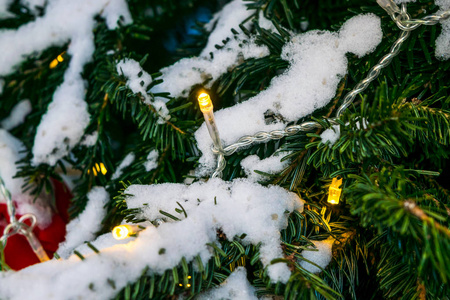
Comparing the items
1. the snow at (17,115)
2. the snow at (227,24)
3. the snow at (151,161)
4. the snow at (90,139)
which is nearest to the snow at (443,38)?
the snow at (227,24)

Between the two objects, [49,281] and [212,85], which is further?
[212,85]

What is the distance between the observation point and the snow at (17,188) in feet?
2.37

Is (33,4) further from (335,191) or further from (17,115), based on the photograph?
(335,191)

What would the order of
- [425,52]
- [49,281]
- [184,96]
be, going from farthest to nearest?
[184,96] < [425,52] < [49,281]

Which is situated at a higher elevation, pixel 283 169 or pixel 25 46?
pixel 25 46

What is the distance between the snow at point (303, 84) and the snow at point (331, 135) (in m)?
0.07

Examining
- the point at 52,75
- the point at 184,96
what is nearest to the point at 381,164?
the point at 184,96

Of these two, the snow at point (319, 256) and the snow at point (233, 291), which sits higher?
the snow at point (233, 291)

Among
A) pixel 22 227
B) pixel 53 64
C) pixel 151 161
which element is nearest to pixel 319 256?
pixel 151 161

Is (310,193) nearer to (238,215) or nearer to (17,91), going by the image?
(238,215)

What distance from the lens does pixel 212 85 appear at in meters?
0.58

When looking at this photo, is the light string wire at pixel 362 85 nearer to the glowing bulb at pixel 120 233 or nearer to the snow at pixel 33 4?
the glowing bulb at pixel 120 233

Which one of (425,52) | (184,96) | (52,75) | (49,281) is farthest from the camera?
(52,75)

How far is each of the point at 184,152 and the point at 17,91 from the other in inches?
18.1
